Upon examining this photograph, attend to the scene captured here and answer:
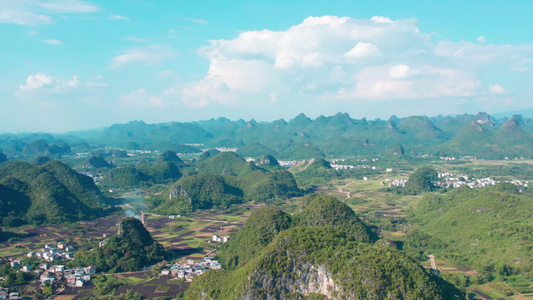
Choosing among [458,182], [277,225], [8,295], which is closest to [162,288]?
[8,295]

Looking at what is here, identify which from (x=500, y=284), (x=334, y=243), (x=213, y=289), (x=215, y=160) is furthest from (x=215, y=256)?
(x=215, y=160)

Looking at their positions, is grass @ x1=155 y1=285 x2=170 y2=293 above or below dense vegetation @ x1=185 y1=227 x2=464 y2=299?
below

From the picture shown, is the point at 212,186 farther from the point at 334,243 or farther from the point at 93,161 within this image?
the point at 93,161

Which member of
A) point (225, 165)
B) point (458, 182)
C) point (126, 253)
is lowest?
point (458, 182)

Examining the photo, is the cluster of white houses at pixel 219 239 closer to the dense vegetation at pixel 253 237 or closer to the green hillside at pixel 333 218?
the dense vegetation at pixel 253 237

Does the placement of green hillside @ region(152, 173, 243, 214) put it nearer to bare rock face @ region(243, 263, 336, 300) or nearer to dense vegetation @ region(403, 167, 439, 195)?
dense vegetation @ region(403, 167, 439, 195)

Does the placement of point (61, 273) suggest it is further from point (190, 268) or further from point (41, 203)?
point (41, 203)

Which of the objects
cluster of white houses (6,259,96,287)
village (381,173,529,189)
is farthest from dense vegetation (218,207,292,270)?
village (381,173,529,189)
